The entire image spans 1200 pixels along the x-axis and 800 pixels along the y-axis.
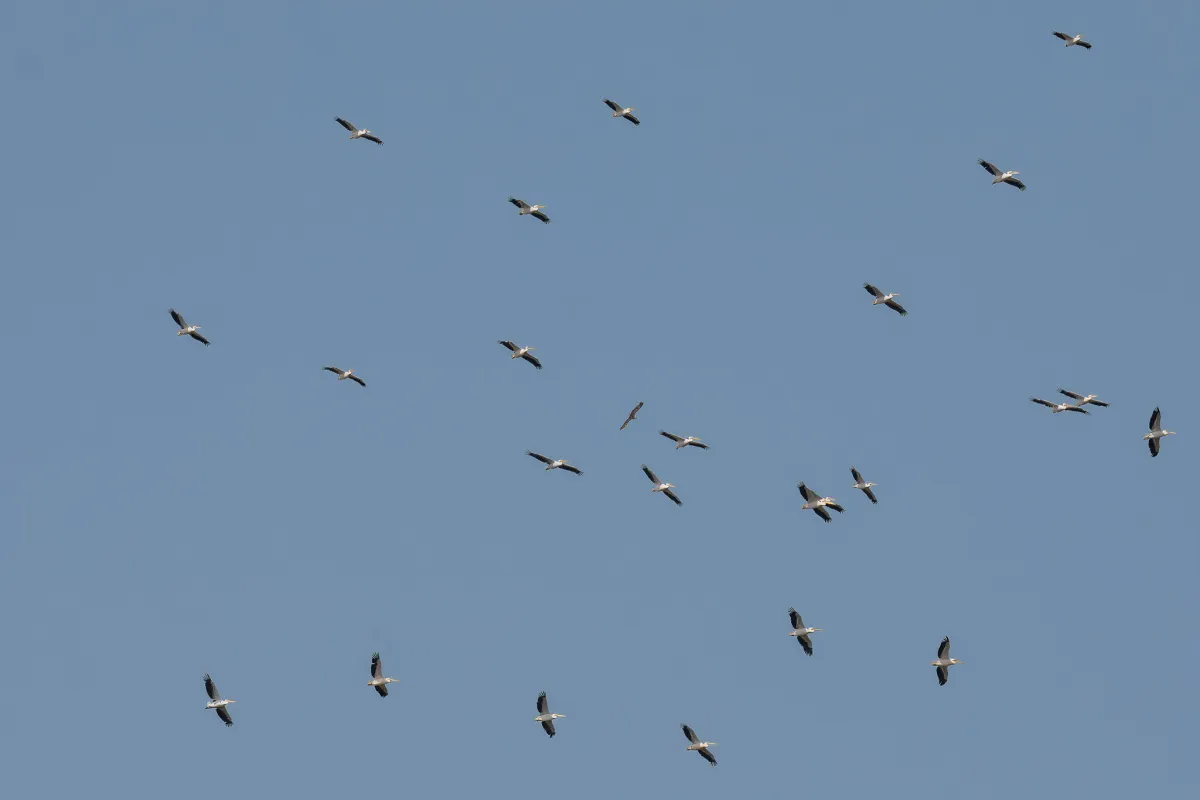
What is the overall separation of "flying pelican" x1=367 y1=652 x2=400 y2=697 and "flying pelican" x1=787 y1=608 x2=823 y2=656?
64.8 ft

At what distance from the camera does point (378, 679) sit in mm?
121000

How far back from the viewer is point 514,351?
404ft

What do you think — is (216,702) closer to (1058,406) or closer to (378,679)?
(378,679)

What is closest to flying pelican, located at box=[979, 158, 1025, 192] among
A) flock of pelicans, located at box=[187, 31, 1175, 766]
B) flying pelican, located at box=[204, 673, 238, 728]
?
flock of pelicans, located at box=[187, 31, 1175, 766]

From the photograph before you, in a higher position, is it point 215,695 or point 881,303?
point 881,303

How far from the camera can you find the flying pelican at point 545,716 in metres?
119

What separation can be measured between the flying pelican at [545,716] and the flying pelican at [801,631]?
39.8 ft

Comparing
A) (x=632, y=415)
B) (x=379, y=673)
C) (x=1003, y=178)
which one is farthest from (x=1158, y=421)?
(x=379, y=673)

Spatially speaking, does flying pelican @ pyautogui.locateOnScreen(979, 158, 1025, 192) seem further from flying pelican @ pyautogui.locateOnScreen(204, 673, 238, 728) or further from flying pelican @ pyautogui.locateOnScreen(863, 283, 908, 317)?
flying pelican @ pyautogui.locateOnScreen(204, 673, 238, 728)

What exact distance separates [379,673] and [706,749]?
54.6 ft

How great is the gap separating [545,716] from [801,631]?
13.3 metres

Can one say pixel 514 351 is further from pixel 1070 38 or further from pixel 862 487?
pixel 1070 38

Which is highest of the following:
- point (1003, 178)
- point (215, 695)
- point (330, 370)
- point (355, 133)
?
point (1003, 178)

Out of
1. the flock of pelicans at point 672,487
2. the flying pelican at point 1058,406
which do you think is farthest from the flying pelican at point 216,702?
the flying pelican at point 1058,406
